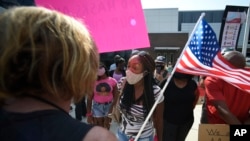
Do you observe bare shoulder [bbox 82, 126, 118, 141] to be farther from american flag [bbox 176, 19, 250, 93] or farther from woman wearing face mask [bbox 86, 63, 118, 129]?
woman wearing face mask [bbox 86, 63, 118, 129]

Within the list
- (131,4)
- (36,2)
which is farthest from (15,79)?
(131,4)

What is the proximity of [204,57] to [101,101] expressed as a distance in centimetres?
275

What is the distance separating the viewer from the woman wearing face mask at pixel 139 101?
347cm

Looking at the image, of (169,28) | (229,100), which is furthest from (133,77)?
(169,28)

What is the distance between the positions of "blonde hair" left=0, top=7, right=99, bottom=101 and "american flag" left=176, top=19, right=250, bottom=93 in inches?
89.6

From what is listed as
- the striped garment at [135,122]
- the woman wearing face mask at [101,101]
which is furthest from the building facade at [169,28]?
the striped garment at [135,122]

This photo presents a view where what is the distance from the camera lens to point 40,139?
0.94 meters

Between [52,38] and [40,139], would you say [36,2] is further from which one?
[40,139]

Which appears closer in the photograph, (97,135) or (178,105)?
(97,135)

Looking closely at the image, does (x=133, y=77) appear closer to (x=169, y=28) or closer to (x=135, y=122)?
(x=135, y=122)

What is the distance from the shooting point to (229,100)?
11.1 feet

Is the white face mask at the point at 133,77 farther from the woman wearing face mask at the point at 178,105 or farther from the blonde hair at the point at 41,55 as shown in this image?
the blonde hair at the point at 41,55

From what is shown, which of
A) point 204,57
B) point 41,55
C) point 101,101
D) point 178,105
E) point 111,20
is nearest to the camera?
point 41,55

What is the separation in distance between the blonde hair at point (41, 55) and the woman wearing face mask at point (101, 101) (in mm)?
4655
